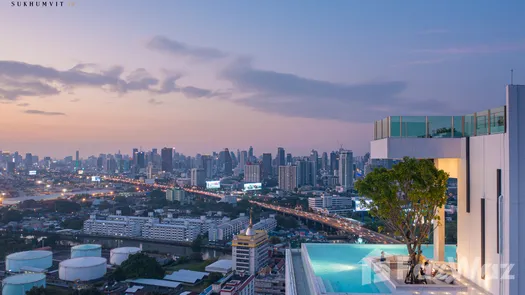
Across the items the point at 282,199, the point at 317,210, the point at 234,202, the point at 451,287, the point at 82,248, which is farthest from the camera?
the point at 282,199

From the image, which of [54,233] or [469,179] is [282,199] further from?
[469,179]

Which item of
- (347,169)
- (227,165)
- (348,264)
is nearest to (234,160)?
(227,165)

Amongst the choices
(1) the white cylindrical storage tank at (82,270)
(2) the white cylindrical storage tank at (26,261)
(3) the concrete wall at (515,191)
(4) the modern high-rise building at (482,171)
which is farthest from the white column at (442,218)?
(2) the white cylindrical storage tank at (26,261)

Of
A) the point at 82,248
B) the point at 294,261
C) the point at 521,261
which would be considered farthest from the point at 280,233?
the point at 521,261

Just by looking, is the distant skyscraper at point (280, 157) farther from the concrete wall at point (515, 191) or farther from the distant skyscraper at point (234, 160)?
the concrete wall at point (515, 191)

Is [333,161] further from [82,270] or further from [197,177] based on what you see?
[82,270]
